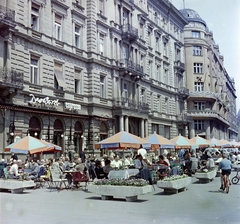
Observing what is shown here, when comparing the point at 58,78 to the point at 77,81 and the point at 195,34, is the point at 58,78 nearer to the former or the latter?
the point at 77,81

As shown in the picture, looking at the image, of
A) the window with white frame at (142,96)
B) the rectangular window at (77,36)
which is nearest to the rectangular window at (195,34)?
the window with white frame at (142,96)

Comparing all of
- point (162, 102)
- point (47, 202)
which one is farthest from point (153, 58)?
point (47, 202)

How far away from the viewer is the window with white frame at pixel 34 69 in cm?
2652

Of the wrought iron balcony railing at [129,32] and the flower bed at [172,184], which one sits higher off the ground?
the wrought iron balcony railing at [129,32]

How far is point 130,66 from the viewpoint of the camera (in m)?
38.8

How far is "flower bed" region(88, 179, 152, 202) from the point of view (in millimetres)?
12602

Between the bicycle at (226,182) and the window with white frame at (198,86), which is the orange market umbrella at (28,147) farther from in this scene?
the window with white frame at (198,86)

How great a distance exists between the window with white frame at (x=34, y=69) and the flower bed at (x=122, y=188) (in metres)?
15.2

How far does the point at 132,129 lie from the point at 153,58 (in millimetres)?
12378

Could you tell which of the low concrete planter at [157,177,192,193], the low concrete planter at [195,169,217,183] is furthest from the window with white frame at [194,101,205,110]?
the low concrete planter at [157,177,192,193]

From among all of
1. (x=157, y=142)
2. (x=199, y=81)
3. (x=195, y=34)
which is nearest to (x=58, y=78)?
(x=157, y=142)

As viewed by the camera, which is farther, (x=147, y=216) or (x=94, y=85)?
(x=94, y=85)

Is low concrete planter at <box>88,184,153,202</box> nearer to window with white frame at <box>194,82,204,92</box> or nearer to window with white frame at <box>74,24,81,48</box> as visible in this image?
window with white frame at <box>74,24,81,48</box>

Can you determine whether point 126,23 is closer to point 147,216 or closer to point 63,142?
point 63,142
